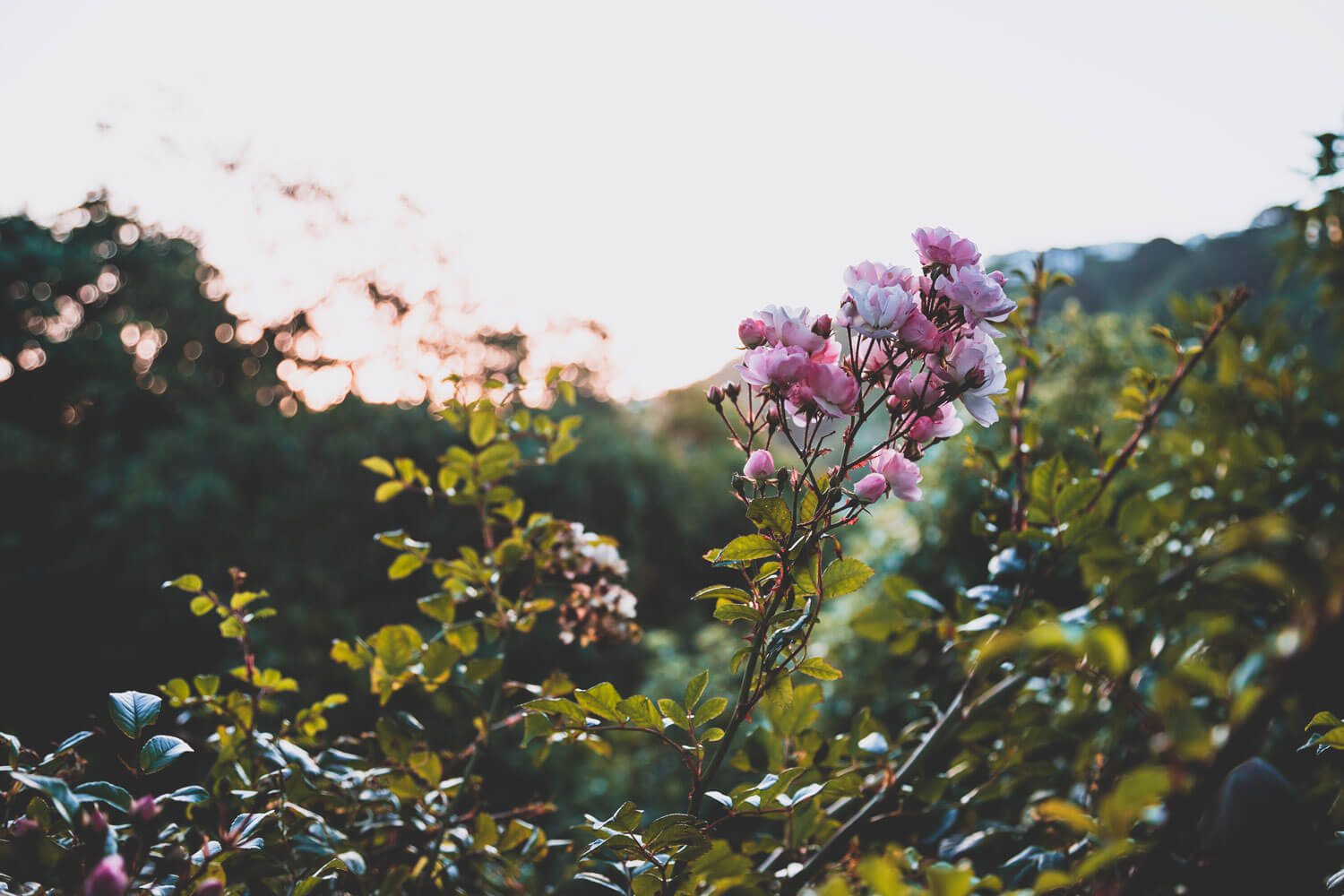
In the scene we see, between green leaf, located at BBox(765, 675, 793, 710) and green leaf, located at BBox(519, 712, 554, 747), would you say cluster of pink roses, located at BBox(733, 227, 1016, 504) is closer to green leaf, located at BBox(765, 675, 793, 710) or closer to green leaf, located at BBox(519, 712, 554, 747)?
green leaf, located at BBox(765, 675, 793, 710)

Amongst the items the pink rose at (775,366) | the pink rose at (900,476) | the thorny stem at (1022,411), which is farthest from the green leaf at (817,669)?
the thorny stem at (1022,411)

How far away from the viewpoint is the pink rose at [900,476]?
2.54ft

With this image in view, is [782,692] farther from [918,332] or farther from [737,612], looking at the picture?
[918,332]

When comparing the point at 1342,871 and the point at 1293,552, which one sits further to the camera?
the point at 1342,871

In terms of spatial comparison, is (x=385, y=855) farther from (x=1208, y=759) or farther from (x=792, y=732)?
(x=1208, y=759)

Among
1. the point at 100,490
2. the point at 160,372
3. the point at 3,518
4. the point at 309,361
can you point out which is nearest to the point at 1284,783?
the point at 100,490

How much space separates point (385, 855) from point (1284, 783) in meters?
1.14

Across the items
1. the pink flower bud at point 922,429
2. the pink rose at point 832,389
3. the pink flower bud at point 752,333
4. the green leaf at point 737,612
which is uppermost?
the pink flower bud at point 752,333

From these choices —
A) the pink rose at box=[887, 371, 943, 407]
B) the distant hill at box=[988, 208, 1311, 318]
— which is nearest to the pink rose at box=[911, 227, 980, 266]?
the pink rose at box=[887, 371, 943, 407]

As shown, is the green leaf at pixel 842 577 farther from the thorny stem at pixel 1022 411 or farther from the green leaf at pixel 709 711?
the thorny stem at pixel 1022 411

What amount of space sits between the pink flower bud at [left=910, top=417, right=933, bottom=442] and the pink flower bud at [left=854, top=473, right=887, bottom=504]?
3.2 inches

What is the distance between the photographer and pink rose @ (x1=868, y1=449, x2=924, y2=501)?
77cm

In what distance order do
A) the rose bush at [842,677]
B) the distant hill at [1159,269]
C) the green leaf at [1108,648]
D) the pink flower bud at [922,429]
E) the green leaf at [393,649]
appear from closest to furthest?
the green leaf at [1108,648] → the rose bush at [842,677] → the pink flower bud at [922,429] → the green leaf at [393,649] → the distant hill at [1159,269]

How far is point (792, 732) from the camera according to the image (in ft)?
3.23
